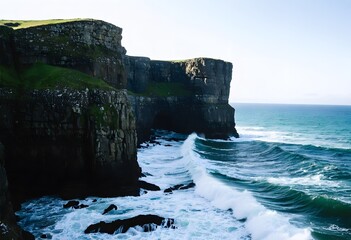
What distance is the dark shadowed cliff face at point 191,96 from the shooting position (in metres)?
67.9

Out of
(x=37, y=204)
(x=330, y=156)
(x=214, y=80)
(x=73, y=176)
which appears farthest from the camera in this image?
(x=214, y=80)

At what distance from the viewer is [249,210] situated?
24609 millimetres

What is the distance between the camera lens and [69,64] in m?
33.5

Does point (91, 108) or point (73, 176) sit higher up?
point (91, 108)

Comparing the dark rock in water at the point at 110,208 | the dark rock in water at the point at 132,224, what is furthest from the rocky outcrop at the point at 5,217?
the dark rock in water at the point at 110,208

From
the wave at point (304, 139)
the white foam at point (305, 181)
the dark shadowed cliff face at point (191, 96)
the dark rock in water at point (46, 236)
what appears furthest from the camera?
the wave at point (304, 139)

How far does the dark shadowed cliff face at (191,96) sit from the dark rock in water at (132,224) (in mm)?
42847

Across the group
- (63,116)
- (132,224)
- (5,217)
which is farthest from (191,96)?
(5,217)

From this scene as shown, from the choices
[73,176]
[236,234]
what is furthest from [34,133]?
[236,234]

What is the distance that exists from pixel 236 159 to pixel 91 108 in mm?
25589

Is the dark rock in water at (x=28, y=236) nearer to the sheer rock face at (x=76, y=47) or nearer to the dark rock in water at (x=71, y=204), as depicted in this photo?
the dark rock in water at (x=71, y=204)

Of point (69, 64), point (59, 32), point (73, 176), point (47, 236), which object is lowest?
point (47, 236)

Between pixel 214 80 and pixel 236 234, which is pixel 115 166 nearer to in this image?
pixel 236 234

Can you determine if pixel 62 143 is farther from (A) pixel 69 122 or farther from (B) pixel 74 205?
(B) pixel 74 205
